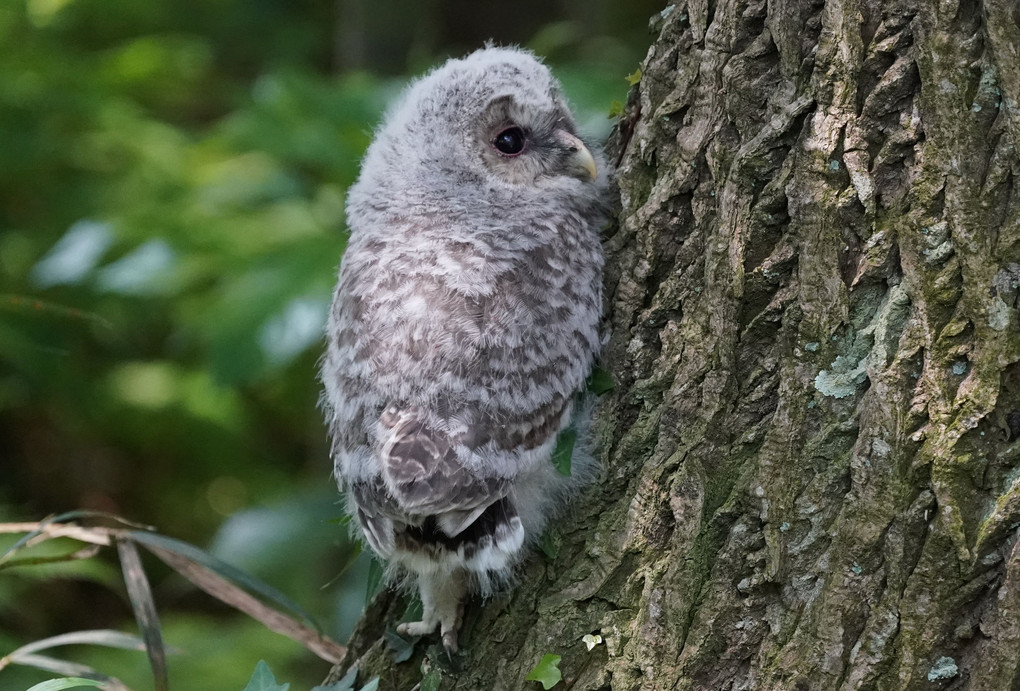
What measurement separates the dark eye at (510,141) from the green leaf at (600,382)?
0.59m

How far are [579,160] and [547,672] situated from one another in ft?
3.46

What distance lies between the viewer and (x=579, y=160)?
1.95m

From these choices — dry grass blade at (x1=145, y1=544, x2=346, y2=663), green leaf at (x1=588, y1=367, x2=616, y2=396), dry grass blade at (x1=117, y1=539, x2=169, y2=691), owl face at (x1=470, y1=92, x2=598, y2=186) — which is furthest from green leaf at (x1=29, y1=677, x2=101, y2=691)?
owl face at (x1=470, y1=92, x2=598, y2=186)

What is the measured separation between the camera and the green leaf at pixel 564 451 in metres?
1.66

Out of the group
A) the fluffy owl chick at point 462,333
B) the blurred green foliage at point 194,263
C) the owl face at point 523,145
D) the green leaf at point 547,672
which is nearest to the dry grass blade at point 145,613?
the blurred green foliage at point 194,263

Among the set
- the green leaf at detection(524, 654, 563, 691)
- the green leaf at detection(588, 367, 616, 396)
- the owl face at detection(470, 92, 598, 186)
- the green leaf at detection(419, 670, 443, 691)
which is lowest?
the green leaf at detection(524, 654, 563, 691)

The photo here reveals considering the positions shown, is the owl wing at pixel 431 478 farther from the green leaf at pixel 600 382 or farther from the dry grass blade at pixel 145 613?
the dry grass blade at pixel 145 613

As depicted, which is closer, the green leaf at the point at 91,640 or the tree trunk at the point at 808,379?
the tree trunk at the point at 808,379

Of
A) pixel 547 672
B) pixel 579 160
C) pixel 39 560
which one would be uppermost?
pixel 579 160

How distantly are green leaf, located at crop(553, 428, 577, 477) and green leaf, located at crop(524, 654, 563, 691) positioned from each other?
0.33m

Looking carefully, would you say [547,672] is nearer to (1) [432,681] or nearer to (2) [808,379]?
(1) [432,681]

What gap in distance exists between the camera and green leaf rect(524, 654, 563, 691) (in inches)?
62.7

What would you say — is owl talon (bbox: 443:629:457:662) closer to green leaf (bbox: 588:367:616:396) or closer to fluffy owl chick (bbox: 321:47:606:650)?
A: fluffy owl chick (bbox: 321:47:606:650)

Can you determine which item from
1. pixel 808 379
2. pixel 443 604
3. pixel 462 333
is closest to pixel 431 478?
pixel 462 333
